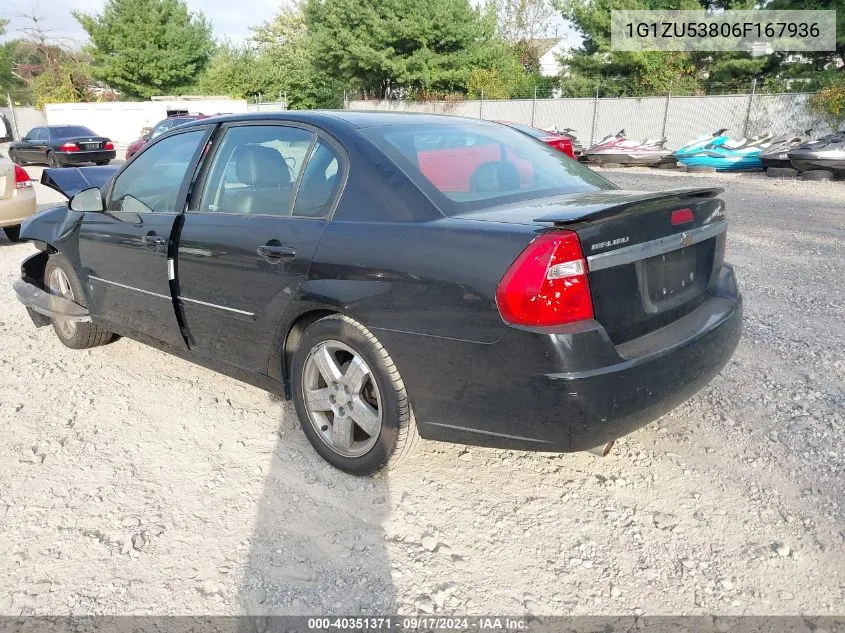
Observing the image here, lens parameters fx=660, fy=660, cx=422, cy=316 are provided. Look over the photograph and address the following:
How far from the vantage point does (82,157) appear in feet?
67.9

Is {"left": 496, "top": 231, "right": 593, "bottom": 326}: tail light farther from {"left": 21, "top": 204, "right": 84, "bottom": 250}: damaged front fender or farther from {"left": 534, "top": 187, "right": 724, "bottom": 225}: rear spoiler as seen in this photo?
{"left": 21, "top": 204, "right": 84, "bottom": 250}: damaged front fender

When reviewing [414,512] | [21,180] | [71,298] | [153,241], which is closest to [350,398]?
[414,512]

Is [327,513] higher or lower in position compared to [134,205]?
lower

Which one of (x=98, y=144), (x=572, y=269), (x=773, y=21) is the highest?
(x=773, y=21)

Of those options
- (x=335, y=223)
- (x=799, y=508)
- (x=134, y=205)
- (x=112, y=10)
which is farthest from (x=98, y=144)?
(x=112, y=10)

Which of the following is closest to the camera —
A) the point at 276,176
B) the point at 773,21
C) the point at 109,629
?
the point at 109,629

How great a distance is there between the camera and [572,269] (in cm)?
233

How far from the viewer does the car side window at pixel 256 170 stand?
3.21 metres

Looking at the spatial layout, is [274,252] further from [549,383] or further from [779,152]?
[779,152]

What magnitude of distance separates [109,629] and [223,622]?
370mm

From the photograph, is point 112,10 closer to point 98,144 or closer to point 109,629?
point 98,144

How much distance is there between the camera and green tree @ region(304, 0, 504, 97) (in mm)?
30938

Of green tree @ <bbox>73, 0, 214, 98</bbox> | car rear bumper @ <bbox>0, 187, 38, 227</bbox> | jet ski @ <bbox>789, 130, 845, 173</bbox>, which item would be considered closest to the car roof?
car rear bumper @ <bbox>0, 187, 38, 227</bbox>

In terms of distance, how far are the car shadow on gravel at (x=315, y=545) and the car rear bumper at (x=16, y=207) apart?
7.00 m
